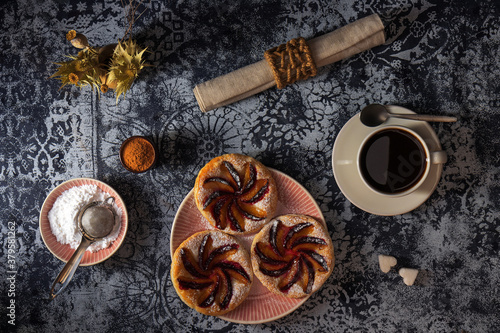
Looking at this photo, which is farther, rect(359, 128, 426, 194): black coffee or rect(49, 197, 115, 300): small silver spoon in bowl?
rect(49, 197, 115, 300): small silver spoon in bowl

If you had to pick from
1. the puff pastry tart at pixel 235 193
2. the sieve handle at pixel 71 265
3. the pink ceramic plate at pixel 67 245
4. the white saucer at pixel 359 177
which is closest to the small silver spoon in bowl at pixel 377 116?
the white saucer at pixel 359 177

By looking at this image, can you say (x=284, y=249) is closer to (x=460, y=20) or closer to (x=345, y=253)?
(x=345, y=253)

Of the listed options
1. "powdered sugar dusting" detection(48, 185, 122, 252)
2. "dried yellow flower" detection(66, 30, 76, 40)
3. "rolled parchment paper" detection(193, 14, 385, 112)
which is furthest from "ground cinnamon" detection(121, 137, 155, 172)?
"dried yellow flower" detection(66, 30, 76, 40)

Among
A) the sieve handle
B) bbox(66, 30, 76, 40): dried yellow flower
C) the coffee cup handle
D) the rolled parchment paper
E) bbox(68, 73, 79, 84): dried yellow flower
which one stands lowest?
the sieve handle

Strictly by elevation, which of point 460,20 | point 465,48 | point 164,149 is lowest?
point 164,149

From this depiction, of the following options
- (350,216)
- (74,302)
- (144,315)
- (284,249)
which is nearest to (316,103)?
(350,216)

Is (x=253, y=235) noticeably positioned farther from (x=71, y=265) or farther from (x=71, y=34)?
(x=71, y=34)

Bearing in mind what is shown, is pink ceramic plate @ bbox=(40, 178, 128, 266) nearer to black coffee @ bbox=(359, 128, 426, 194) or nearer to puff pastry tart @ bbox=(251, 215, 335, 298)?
puff pastry tart @ bbox=(251, 215, 335, 298)
